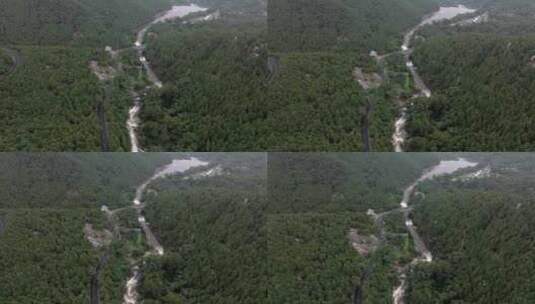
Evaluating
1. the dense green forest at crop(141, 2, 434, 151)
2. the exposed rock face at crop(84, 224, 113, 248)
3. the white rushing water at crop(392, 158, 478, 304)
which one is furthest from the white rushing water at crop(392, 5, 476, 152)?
the exposed rock face at crop(84, 224, 113, 248)

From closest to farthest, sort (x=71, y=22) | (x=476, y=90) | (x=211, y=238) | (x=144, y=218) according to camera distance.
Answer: (x=476, y=90), (x=211, y=238), (x=144, y=218), (x=71, y=22)

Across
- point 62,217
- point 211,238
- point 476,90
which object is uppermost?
point 476,90

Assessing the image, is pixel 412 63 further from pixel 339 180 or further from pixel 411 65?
pixel 339 180

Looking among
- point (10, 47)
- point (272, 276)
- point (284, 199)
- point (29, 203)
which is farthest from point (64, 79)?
point (272, 276)

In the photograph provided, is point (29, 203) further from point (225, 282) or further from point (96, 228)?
point (225, 282)

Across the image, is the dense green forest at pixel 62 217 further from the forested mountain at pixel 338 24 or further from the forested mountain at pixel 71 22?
the forested mountain at pixel 338 24

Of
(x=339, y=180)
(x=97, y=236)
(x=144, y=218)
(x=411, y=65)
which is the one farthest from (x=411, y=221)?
(x=97, y=236)

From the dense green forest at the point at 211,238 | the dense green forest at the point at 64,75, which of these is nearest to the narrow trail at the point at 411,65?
the dense green forest at the point at 211,238
